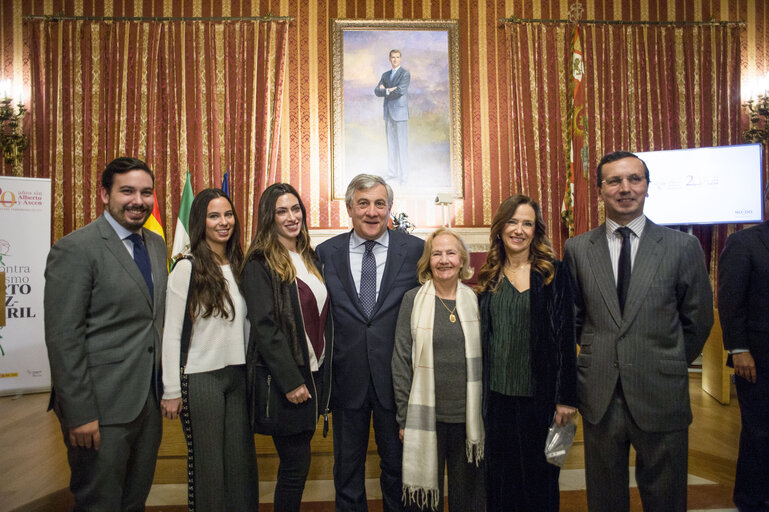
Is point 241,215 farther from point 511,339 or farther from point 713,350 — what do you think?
point 713,350

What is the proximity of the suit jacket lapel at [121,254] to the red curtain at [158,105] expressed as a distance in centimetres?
396

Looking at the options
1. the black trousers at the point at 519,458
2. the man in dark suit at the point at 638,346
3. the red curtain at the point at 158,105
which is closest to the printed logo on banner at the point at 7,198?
the red curtain at the point at 158,105

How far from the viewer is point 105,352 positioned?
1.78m

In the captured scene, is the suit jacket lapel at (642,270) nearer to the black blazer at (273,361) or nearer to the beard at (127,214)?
the black blazer at (273,361)

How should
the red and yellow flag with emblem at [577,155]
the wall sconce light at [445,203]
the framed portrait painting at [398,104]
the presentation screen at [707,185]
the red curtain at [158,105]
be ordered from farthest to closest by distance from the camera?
the framed portrait painting at [398,104]
the red curtain at [158,105]
the red and yellow flag with emblem at [577,155]
the wall sconce light at [445,203]
the presentation screen at [707,185]

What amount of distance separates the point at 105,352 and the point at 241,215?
164 inches

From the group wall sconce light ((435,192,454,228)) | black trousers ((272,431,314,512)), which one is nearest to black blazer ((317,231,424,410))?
black trousers ((272,431,314,512))

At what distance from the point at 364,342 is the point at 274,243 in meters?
0.61

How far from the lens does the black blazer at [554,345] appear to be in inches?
75.6

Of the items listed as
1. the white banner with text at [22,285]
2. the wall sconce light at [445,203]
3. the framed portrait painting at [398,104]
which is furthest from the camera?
the framed portrait painting at [398,104]

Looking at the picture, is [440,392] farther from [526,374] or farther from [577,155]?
[577,155]

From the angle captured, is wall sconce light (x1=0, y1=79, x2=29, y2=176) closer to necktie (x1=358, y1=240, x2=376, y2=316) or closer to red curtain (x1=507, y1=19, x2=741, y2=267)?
necktie (x1=358, y1=240, x2=376, y2=316)

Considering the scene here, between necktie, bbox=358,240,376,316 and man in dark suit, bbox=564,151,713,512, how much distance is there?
938 millimetres

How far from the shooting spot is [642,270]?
1894mm
